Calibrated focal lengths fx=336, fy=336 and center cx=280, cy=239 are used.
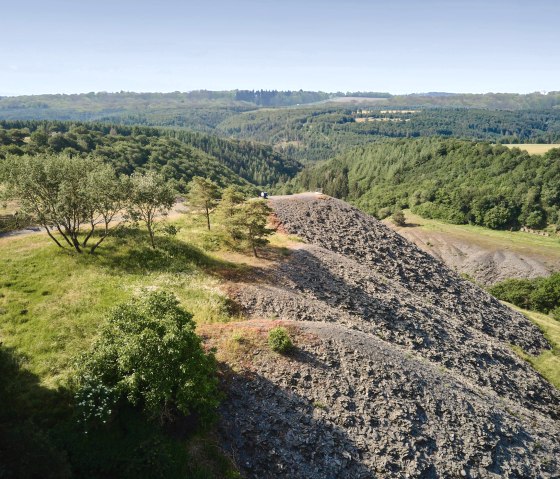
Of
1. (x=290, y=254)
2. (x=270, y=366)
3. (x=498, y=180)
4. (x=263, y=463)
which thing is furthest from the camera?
(x=498, y=180)

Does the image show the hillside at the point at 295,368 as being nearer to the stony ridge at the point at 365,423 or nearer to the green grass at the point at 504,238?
the stony ridge at the point at 365,423


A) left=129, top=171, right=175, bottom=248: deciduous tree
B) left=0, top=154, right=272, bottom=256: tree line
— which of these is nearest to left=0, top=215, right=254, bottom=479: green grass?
left=0, top=154, right=272, bottom=256: tree line

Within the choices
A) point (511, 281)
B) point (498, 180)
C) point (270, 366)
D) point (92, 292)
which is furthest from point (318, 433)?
point (498, 180)

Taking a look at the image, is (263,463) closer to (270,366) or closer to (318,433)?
(318,433)

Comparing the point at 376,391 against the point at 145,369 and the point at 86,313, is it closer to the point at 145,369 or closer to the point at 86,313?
the point at 145,369

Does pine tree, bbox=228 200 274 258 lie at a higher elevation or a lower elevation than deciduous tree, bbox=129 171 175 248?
lower

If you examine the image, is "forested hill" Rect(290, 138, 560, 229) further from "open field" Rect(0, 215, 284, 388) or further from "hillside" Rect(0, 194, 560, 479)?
"open field" Rect(0, 215, 284, 388)
